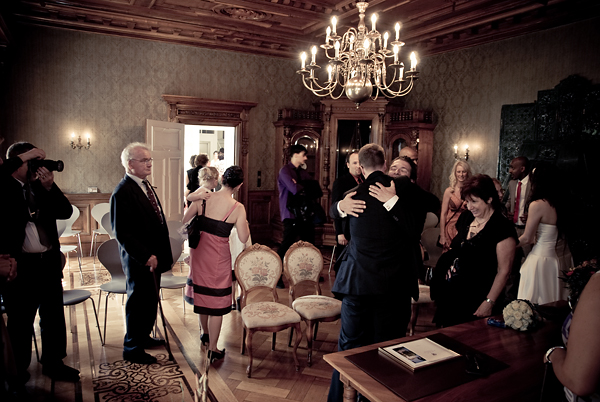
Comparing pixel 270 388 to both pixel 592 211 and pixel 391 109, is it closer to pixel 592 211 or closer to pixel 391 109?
pixel 592 211

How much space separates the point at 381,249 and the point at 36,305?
238cm

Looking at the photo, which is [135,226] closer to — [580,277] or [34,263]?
[34,263]

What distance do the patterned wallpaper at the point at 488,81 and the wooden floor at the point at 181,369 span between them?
13.6ft

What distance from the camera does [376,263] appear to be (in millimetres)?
2467

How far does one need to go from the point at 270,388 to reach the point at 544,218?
2578mm

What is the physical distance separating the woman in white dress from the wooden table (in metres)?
1.34

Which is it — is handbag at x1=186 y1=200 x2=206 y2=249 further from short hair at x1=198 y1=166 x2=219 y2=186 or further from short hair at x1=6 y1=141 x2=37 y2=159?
short hair at x1=6 y1=141 x2=37 y2=159

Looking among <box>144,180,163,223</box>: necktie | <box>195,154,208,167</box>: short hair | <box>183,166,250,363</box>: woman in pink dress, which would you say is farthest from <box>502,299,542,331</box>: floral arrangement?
<box>195,154,208,167</box>: short hair

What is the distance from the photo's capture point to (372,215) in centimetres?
248

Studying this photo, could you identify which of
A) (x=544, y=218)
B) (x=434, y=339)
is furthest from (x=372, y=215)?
(x=544, y=218)

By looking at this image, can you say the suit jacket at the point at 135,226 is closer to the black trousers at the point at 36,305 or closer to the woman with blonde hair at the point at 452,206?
the black trousers at the point at 36,305

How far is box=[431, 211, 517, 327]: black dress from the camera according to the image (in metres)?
2.68

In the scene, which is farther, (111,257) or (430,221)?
(430,221)

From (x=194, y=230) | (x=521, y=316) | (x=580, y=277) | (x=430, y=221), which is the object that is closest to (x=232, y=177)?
(x=194, y=230)
